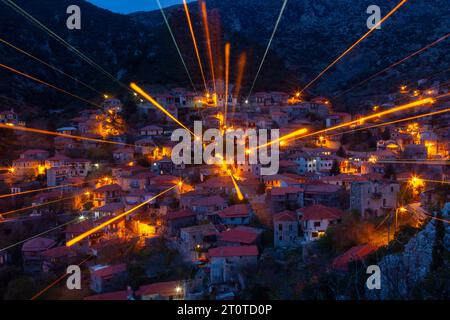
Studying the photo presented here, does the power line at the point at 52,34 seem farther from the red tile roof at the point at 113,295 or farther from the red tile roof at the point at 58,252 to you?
the red tile roof at the point at 113,295

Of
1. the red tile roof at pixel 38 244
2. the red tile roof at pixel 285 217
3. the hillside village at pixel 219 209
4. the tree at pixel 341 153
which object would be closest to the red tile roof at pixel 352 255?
the hillside village at pixel 219 209

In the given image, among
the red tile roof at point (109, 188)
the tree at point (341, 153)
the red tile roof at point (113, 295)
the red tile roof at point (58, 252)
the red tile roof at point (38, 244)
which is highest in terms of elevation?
the tree at point (341, 153)

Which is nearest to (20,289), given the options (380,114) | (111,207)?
(111,207)

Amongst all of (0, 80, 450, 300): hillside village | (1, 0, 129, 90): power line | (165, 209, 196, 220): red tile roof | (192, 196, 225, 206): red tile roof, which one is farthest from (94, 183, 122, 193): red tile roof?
A: (1, 0, 129, 90): power line

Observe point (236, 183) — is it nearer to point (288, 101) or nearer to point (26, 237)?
point (26, 237)

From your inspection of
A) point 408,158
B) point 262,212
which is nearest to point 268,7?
point 408,158
